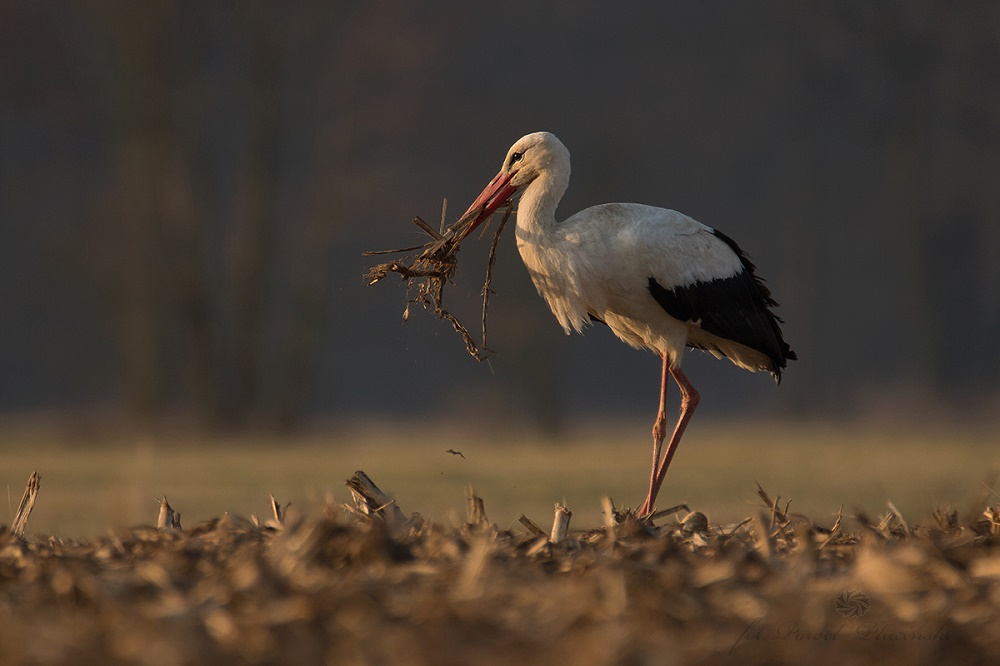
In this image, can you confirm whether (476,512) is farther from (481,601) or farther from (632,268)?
(632,268)

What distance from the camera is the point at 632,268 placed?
6520mm

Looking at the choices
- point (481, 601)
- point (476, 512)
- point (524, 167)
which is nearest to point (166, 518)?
point (476, 512)

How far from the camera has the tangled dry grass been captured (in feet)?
8.99

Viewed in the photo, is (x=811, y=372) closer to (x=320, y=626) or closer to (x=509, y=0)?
(x=509, y=0)

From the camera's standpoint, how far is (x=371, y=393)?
36281 mm

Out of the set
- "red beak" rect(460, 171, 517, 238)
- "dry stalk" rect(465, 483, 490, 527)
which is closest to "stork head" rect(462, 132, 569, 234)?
"red beak" rect(460, 171, 517, 238)

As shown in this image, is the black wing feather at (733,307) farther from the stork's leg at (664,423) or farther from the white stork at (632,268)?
the stork's leg at (664,423)

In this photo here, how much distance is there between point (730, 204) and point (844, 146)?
3.51 metres

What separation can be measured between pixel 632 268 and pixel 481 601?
11.9 ft

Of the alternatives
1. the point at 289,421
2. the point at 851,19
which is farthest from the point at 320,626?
the point at 851,19

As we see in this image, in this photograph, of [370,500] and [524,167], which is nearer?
[370,500]

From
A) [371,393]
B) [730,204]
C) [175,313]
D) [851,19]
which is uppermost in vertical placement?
[851,19]

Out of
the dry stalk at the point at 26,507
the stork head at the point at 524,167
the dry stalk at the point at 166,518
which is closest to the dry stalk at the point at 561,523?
the dry stalk at the point at 166,518

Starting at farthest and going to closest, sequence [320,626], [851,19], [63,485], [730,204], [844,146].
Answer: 1. [730,204]
2. [844,146]
3. [851,19]
4. [63,485]
5. [320,626]
